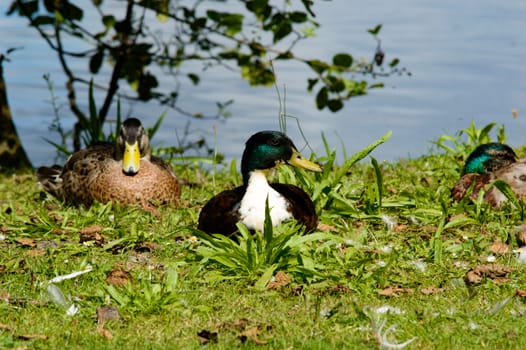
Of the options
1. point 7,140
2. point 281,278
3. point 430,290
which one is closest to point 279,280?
point 281,278

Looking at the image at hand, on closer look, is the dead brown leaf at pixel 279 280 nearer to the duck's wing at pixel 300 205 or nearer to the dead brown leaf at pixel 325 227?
the duck's wing at pixel 300 205

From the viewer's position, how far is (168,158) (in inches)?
418

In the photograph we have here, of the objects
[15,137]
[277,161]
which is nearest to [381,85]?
[277,161]

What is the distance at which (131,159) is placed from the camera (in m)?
8.16

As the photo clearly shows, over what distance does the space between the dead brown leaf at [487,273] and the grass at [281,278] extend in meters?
0.01

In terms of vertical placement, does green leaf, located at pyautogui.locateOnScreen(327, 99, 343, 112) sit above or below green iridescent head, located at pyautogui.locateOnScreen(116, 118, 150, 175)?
above

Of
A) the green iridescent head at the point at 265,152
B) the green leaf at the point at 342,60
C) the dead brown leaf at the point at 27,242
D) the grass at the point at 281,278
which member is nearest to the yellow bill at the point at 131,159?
the grass at the point at 281,278

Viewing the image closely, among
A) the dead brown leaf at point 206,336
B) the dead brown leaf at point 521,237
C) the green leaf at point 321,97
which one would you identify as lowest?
the dead brown leaf at point 206,336

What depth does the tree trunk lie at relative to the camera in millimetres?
11750

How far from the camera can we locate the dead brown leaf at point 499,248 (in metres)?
6.57

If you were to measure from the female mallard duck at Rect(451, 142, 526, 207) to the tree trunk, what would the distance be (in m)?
6.01

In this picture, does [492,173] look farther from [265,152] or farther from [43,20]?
[43,20]

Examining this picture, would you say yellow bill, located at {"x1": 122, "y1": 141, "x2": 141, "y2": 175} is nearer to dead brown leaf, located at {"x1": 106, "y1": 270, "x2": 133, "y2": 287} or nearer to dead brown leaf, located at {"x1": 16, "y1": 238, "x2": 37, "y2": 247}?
dead brown leaf, located at {"x1": 16, "y1": 238, "x2": 37, "y2": 247}

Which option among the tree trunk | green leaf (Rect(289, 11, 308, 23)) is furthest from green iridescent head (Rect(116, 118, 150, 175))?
the tree trunk
